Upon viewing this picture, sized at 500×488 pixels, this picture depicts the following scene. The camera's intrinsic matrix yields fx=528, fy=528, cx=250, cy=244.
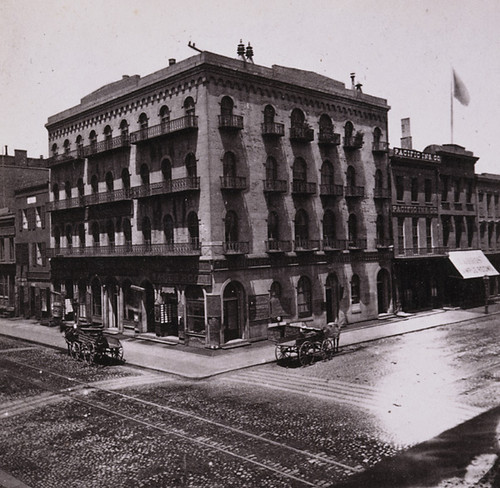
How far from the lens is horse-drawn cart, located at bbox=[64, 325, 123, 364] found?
23.9 meters

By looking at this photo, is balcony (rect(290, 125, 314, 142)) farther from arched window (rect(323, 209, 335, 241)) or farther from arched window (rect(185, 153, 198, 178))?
arched window (rect(185, 153, 198, 178))

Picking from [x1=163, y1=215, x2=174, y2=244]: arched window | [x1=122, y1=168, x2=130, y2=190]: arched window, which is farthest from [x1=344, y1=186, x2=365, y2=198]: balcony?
[x1=122, y1=168, x2=130, y2=190]: arched window

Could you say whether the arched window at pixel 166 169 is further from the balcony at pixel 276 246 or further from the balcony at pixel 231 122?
the balcony at pixel 276 246

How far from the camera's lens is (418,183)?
4084cm

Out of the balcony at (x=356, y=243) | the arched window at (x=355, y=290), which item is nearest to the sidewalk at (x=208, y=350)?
the arched window at (x=355, y=290)

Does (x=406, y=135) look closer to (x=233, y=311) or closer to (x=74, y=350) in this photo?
(x=233, y=311)

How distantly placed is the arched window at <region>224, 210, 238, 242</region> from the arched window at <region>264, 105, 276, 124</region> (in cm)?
605

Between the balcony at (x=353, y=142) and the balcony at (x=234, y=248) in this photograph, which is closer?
the balcony at (x=234, y=248)

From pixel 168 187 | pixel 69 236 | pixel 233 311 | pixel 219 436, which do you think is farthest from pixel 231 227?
pixel 69 236

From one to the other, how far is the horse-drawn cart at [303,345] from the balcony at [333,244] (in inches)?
406

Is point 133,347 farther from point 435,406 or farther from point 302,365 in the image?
point 435,406

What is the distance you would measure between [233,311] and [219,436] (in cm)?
1491

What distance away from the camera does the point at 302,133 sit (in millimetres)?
31906

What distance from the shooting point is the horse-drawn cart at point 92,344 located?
78.3ft
